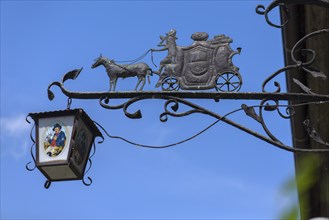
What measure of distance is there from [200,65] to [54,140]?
1.17 m

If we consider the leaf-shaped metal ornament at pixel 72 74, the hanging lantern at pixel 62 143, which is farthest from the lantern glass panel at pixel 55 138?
the leaf-shaped metal ornament at pixel 72 74

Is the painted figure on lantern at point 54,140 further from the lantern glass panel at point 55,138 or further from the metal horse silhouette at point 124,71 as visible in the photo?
the metal horse silhouette at point 124,71

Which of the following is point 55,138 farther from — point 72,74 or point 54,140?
point 72,74

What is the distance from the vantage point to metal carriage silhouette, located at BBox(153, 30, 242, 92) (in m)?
4.19

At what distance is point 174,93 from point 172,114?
140 millimetres

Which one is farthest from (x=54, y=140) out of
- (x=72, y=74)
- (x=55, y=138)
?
(x=72, y=74)

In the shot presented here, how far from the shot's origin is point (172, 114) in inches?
159

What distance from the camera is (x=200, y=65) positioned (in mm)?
4320

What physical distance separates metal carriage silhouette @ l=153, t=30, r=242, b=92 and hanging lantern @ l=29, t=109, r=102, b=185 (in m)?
0.73

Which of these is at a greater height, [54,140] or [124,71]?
[124,71]

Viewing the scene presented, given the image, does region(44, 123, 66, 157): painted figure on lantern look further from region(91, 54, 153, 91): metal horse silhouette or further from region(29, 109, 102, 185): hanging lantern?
region(91, 54, 153, 91): metal horse silhouette

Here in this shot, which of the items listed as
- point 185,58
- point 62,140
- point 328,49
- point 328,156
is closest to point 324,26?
point 328,49

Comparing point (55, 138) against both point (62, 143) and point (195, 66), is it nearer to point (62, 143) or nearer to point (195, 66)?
point (62, 143)

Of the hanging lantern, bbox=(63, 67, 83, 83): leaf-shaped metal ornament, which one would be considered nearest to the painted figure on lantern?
the hanging lantern
